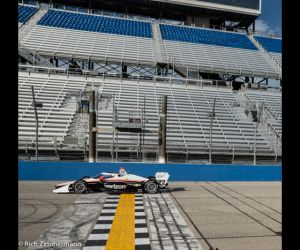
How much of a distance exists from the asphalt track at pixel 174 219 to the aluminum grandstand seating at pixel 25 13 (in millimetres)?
25948

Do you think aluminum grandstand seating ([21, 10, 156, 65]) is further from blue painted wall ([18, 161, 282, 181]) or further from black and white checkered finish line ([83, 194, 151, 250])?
black and white checkered finish line ([83, 194, 151, 250])

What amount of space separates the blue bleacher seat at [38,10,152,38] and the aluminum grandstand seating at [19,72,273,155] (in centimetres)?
1121

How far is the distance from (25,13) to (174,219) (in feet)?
109

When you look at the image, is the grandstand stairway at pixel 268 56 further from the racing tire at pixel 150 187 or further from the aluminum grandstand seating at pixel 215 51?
the racing tire at pixel 150 187

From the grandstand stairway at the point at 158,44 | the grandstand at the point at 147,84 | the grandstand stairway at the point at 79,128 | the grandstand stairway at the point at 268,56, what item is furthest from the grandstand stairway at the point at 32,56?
the grandstand stairway at the point at 268,56

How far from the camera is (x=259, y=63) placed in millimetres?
33219

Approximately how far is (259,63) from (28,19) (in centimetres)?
2649

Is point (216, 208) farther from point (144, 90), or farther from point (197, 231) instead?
point (144, 90)

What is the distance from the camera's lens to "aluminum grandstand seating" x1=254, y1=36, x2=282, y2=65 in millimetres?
36200

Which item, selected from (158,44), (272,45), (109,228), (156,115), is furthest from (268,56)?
(109,228)

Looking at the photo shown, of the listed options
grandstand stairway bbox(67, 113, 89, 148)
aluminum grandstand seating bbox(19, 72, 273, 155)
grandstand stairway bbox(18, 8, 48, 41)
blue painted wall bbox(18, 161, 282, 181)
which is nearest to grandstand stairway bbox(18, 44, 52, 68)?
grandstand stairway bbox(18, 8, 48, 41)

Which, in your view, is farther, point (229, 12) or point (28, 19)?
point (229, 12)
